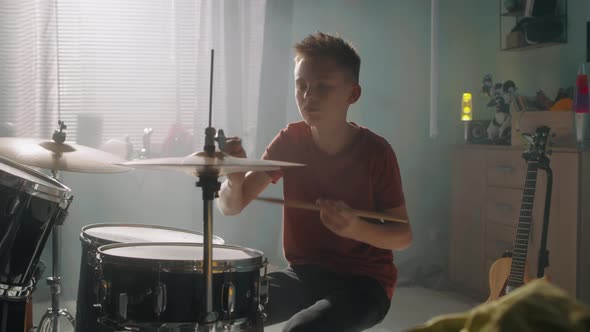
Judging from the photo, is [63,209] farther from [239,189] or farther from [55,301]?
[55,301]

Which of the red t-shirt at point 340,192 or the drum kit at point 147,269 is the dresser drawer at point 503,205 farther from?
the drum kit at point 147,269

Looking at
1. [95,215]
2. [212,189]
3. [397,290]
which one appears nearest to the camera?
[212,189]

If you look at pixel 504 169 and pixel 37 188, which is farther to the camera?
pixel 504 169

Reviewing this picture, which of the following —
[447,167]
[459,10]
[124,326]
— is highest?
[459,10]

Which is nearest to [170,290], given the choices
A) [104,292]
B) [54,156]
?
[104,292]

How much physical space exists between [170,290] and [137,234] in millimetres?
592

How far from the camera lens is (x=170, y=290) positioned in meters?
1.51

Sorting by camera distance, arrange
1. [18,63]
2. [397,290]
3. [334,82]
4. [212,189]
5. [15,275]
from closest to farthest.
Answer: [212,189] → [15,275] → [334,82] → [18,63] → [397,290]

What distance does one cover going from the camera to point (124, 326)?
1.53 metres

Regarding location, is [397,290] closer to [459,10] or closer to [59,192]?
[459,10]

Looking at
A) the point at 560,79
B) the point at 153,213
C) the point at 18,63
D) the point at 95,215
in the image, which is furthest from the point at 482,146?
the point at 18,63

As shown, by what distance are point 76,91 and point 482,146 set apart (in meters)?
1.85

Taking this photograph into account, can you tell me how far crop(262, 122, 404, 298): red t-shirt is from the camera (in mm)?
1797

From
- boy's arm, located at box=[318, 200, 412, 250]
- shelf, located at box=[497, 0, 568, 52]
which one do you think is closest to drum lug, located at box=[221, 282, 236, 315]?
boy's arm, located at box=[318, 200, 412, 250]
